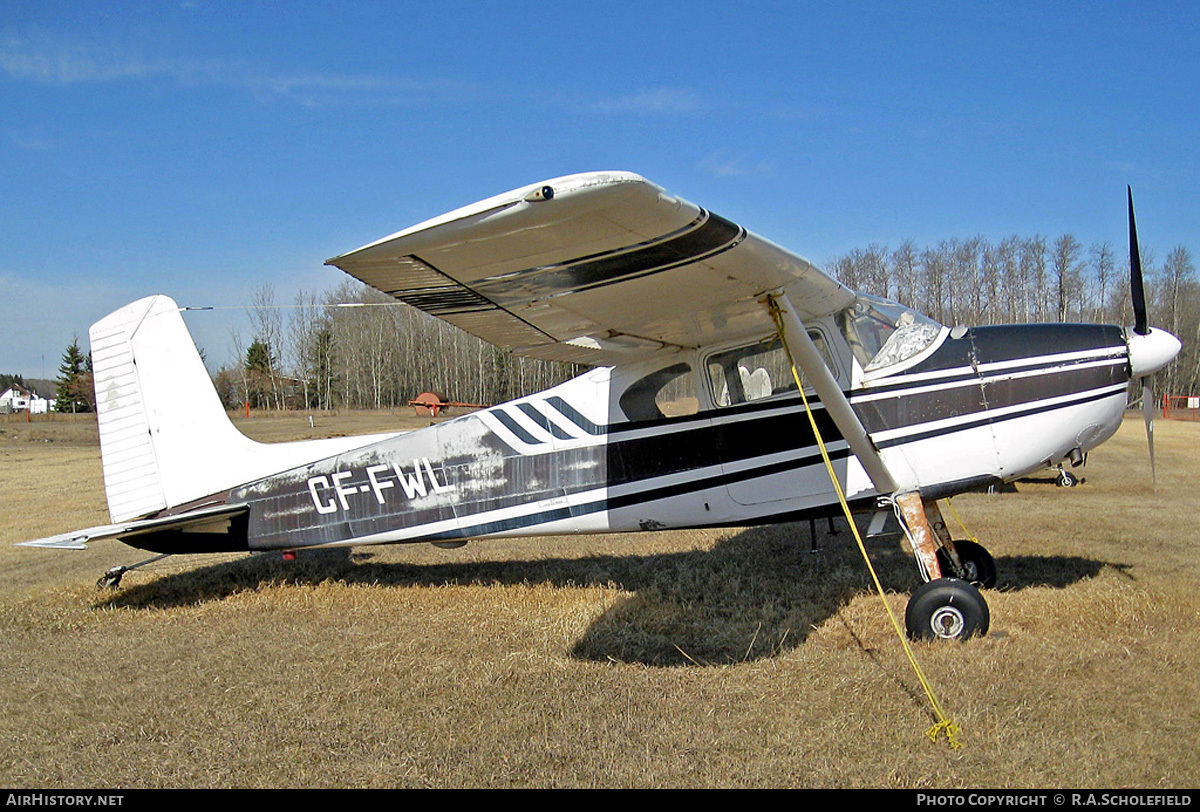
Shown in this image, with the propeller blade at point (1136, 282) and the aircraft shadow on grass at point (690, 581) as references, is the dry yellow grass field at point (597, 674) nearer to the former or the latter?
the aircraft shadow on grass at point (690, 581)

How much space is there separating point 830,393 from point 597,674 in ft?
7.78

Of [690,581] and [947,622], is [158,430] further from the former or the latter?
[947,622]

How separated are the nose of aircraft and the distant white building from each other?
11852cm

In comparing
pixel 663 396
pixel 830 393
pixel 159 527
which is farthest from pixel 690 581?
pixel 159 527

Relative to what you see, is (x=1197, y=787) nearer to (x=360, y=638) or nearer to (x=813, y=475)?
(x=813, y=475)

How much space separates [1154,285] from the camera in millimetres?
62250

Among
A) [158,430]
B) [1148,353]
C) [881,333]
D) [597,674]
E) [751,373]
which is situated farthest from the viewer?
[158,430]

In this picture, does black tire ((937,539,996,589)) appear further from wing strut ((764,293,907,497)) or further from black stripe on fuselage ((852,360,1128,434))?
black stripe on fuselage ((852,360,1128,434))

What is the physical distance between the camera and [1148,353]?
5.53 m

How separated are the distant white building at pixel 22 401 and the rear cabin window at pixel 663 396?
116 m

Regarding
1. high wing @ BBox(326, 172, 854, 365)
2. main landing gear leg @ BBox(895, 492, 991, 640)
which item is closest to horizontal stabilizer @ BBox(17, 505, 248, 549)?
high wing @ BBox(326, 172, 854, 365)

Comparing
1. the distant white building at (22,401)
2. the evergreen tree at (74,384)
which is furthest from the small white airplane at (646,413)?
Result: the distant white building at (22,401)
